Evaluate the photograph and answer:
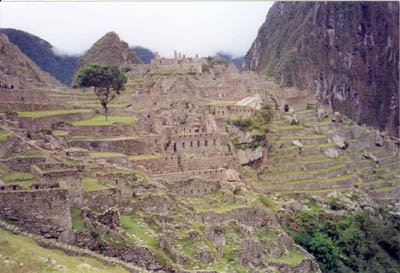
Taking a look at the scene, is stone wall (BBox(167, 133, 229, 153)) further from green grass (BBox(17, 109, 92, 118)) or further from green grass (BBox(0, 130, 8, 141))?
green grass (BBox(0, 130, 8, 141))

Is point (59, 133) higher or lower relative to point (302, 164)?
higher

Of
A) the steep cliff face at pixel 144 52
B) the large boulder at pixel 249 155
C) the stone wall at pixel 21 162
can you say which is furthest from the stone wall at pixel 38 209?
the steep cliff face at pixel 144 52

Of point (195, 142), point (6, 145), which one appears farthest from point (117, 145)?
point (6, 145)

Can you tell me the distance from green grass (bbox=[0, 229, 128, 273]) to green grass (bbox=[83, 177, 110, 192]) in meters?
4.17

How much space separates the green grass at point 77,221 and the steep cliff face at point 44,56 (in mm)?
51024

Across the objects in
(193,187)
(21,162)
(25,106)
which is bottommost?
(193,187)

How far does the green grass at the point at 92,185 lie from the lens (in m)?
21.4

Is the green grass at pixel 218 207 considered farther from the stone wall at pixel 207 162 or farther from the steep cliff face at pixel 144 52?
the steep cliff face at pixel 144 52

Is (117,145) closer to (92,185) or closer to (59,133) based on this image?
(59,133)

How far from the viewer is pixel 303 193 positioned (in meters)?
37.2

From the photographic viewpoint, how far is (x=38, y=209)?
18.1 meters

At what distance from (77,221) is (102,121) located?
613 inches

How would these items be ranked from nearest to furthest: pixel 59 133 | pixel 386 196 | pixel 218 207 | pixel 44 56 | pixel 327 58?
pixel 218 207
pixel 59 133
pixel 386 196
pixel 44 56
pixel 327 58

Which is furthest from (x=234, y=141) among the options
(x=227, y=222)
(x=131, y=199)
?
(x=131, y=199)
